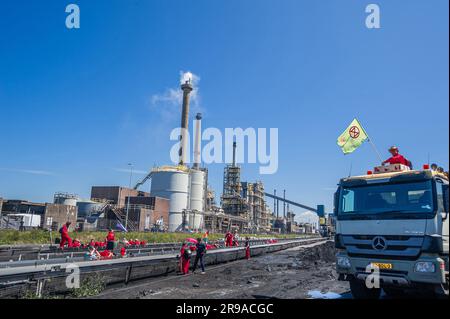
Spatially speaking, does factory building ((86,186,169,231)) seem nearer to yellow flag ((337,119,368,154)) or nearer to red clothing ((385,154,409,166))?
yellow flag ((337,119,368,154))

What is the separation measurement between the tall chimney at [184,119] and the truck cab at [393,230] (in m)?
57.4

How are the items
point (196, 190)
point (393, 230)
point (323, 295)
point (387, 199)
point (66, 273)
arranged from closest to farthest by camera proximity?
point (393, 230) → point (387, 199) → point (323, 295) → point (66, 273) → point (196, 190)

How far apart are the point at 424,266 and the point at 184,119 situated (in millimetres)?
60043

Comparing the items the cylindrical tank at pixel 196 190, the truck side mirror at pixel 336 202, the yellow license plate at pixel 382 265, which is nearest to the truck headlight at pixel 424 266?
the yellow license plate at pixel 382 265

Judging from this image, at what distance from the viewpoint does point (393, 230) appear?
7008 mm

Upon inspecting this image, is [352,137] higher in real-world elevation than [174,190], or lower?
lower

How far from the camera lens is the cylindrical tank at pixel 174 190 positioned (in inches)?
2343

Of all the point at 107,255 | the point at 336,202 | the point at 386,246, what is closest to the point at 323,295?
the point at 336,202

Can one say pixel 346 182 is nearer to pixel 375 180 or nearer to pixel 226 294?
pixel 375 180

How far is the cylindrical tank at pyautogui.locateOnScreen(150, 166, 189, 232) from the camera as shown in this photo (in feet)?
195

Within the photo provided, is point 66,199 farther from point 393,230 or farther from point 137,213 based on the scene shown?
point 393,230

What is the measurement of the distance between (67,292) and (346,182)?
8283 mm
